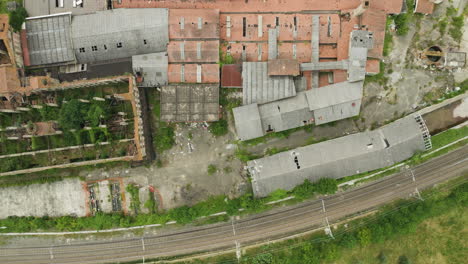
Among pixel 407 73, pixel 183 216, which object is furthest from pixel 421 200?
pixel 183 216

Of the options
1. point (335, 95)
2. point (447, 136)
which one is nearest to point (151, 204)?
point (335, 95)

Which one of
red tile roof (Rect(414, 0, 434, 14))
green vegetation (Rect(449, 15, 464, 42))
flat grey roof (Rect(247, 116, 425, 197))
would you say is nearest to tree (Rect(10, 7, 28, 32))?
flat grey roof (Rect(247, 116, 425, 197))

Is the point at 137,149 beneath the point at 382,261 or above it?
above

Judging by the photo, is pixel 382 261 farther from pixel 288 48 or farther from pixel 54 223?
pixel 54 223

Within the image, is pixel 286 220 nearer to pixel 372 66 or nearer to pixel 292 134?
pixel 292 134

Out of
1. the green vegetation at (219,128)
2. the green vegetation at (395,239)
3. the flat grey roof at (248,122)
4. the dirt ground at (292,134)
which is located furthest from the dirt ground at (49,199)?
the flat grey roof at (248,122)

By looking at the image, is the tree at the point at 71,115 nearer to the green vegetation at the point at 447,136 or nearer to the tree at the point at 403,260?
the tree at the point at 403,260
